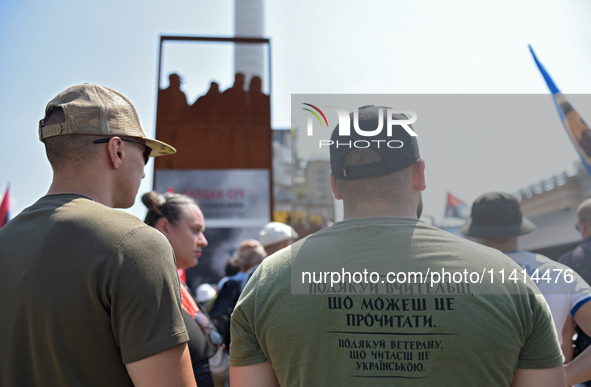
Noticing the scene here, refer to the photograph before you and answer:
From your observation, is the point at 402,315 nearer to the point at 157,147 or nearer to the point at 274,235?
the point at 157,147

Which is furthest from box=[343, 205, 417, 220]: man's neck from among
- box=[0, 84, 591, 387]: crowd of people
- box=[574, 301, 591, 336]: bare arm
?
box=[574, 301, 591, 336]: bare arm

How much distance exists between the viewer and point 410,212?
1259mm

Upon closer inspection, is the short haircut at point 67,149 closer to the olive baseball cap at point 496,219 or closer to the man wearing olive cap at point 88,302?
the man wearing olive cap at point 88,302

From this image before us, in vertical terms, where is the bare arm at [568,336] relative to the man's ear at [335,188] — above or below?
below

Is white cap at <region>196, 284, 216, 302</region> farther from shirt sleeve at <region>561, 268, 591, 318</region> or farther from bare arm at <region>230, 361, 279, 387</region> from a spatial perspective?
bare arm at <region>230, 361, 279, 387</region>

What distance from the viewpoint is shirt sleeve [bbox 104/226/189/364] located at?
1.19 metres

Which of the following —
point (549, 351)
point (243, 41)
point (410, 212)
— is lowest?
point (549, 351)

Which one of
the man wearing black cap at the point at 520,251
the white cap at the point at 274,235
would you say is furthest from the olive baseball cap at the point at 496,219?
the white cap at the point at 274,235

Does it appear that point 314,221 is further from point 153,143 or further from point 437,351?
point 153,143

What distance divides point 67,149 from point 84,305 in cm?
49

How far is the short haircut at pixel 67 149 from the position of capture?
1425 millimetres

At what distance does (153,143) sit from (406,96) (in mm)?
818

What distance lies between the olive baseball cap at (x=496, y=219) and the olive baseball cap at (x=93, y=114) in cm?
104

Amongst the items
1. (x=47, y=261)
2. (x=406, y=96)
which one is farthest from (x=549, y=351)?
(x=47, y=261)
